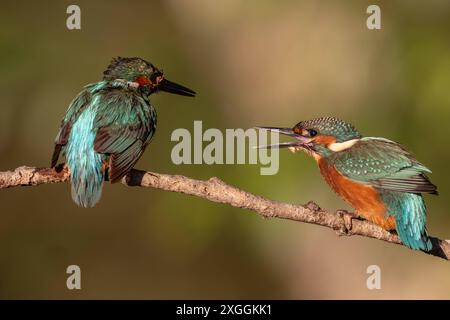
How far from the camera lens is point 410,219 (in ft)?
14.3

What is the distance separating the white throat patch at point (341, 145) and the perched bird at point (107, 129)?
3.00 feet

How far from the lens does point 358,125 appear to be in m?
5.85

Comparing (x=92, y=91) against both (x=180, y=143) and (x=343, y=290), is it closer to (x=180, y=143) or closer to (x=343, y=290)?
(x=180, y=143)

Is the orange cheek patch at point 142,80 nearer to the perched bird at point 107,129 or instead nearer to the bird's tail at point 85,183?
the perched bird at point 107,129

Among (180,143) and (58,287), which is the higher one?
(180,143)

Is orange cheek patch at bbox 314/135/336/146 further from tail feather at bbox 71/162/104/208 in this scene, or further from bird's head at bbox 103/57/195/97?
tail feather at bbox 71/162/104/208

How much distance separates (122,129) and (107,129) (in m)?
0.08

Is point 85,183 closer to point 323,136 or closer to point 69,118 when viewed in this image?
point 69,118

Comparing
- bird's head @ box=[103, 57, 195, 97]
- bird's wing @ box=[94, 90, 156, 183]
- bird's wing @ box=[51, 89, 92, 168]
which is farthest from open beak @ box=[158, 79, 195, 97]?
bird's wing @ box=[51, 89, 92, 168]

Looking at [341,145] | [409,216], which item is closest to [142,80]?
[341,145]

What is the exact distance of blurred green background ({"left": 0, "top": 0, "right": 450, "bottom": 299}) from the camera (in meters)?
5.98

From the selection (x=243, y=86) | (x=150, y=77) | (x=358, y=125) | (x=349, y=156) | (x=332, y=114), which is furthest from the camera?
(x=243, y=86)

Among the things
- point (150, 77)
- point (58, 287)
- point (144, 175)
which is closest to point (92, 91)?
point (150, 77)

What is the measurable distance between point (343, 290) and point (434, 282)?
2.32ft
